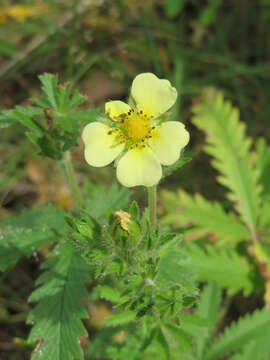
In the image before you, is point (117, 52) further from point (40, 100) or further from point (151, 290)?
point (151, 290)

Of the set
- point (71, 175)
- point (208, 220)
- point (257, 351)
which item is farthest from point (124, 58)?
point (257, 351)

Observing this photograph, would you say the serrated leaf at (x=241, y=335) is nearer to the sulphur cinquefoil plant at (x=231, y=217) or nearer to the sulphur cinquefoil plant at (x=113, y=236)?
the sulphur cinquefoil plant at (x=231, y=217)

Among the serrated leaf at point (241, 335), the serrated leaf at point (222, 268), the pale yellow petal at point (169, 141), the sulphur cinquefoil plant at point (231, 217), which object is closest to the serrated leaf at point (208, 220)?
the sulphur cinquefoil plant at point (231, 217)

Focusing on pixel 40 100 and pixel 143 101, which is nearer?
pixel 143 101

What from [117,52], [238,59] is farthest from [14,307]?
[238,59]

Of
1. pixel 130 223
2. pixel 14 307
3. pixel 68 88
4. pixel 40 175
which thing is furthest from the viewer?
pixel 40 175

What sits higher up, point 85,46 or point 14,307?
point 85,46
